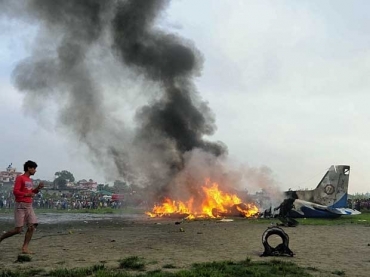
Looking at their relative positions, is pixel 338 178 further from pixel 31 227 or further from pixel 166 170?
pixel 31 227

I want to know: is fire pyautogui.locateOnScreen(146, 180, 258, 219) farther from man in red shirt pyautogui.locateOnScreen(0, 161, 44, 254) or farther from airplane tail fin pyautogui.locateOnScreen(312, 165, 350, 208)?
man in red shirt pyautogui.locateOnScreen(0, 161, 44, 254)

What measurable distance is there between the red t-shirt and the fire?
20328mm

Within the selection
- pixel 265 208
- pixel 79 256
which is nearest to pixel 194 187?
pixel 265 208

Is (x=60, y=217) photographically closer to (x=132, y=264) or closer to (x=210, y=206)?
(x=210, y=206)

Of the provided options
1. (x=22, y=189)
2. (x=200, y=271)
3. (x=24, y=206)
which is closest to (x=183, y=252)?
(x=200, y=271)

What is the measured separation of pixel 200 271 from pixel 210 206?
25255 mm

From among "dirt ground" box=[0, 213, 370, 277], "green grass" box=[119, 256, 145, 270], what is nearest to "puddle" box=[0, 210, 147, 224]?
"dirt ground" box=[0, 213, 370, 277]

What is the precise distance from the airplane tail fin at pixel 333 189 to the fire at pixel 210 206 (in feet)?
16.7

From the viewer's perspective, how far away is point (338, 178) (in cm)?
2944

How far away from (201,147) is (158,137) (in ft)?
14.4

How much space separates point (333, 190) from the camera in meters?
29.1

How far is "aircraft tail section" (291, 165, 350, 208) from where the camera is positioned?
28.9 meters

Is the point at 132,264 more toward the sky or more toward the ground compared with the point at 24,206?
more toward the ground

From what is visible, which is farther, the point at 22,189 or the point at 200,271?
the point at 22,189
